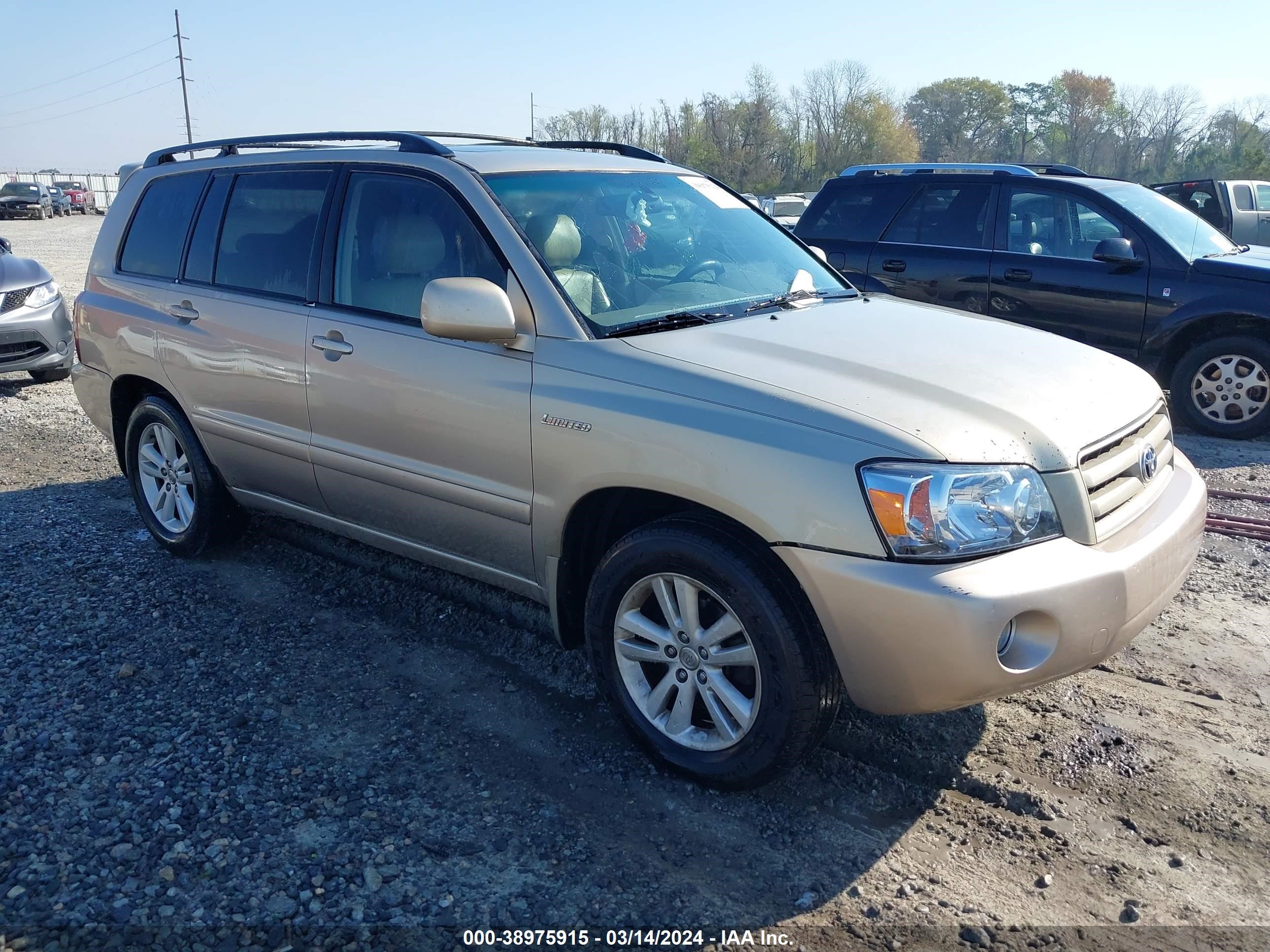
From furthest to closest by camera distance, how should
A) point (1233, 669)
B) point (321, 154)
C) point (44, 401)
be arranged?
point (44, 401)
point (321, 154)
point (1233, 669)

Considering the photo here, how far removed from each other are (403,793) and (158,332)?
2.79 m

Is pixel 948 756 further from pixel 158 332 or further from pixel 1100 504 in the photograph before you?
pixel 158 332

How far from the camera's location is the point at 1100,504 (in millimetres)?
2826

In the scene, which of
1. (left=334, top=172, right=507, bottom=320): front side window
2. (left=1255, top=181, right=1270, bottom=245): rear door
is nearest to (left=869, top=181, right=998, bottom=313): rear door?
(left=334, top=172, right=507, bottom=320): front side window

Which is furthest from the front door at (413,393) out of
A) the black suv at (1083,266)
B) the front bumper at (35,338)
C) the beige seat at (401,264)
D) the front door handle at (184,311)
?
the front bumper at (35,338)

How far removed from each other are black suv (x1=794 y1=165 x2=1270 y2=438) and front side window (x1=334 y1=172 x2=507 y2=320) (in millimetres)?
5142

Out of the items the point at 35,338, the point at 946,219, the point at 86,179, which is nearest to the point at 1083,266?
the point at 946,219

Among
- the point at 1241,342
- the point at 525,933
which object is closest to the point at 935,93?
the point at 1241,342

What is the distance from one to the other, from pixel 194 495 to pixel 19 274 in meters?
5.83

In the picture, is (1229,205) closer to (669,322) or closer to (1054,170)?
(1054,170)

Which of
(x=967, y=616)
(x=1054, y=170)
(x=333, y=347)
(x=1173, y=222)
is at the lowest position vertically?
(x=967, y=616)

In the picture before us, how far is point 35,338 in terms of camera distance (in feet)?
29.3

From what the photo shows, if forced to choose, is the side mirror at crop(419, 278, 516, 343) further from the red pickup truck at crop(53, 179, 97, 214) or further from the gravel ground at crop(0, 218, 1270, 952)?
the red pickup truck at crop(53, 179, 97, 214)

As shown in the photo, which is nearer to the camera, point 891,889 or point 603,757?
point 891,889
